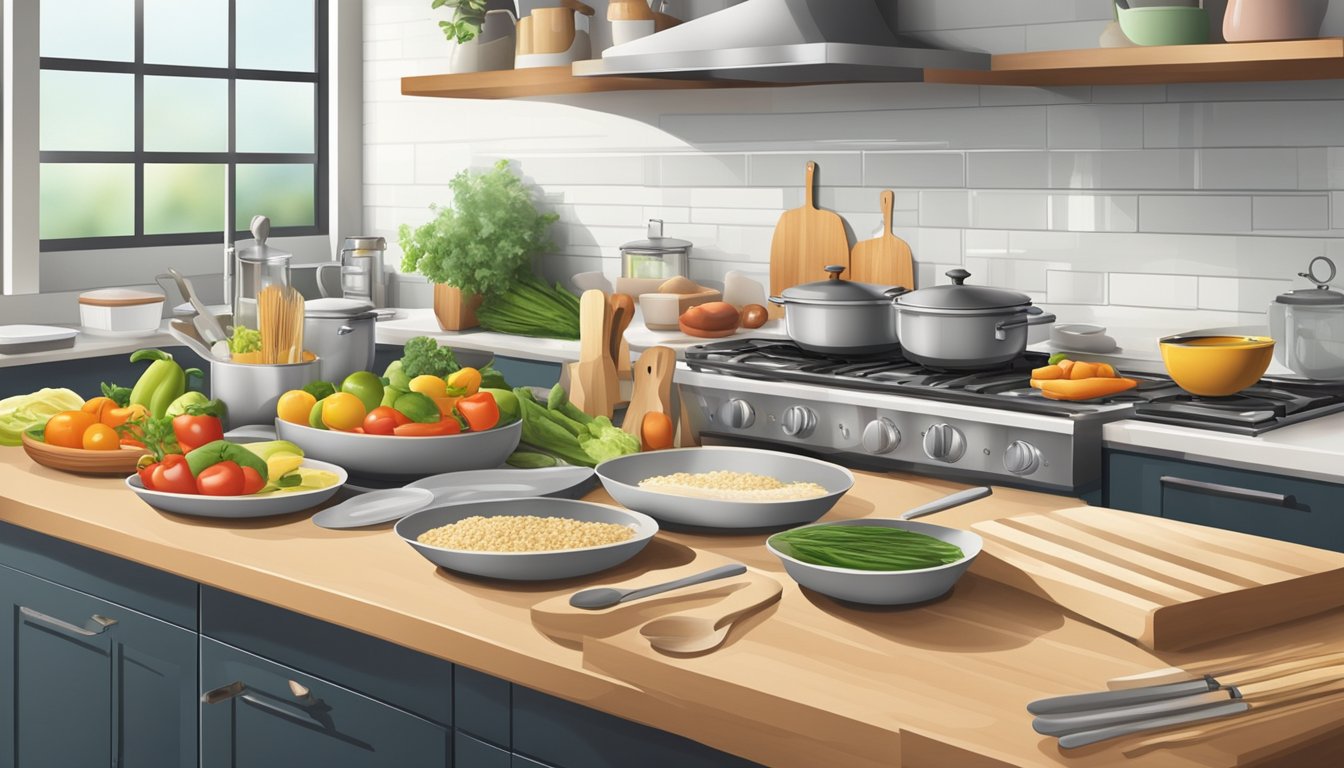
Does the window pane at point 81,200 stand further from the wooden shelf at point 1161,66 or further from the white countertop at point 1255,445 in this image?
the white countertop at point 1255,445

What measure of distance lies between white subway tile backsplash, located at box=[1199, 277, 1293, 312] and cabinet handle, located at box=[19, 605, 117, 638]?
2.62 m

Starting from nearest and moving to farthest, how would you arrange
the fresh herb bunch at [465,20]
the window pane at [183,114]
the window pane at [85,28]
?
1. the fresh herb bunch at [465,20]
2. the window pane at [85,28]
3. the window pane at [183,114]

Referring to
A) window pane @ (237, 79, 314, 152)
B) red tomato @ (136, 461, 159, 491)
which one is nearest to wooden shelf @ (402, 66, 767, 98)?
red tomato @ (136, 461, 159, 491)

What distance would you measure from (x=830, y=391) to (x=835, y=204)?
3.59 ft

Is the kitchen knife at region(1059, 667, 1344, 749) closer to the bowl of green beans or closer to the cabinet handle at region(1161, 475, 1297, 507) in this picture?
the bowl of green beans

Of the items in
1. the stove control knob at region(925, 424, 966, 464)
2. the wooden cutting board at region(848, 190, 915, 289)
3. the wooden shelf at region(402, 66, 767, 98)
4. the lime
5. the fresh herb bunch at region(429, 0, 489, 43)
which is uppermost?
the fresh herb bunch at region(429, 0, 489, 43)

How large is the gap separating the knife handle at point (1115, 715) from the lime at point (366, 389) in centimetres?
138

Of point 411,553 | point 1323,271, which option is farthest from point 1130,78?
point 411,553

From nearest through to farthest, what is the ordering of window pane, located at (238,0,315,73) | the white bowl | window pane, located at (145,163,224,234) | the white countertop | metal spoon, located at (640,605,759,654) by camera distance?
metal spoon, located at (640,605,759,654) → the white bowl → the white countertop → window pane, located at (238,0,315,73) → window pane, located at (145,163,224,234)

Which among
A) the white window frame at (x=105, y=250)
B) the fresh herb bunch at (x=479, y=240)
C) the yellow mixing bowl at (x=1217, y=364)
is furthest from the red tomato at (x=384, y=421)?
the white window frame at (x=105, y=250)

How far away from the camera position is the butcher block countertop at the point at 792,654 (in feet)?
3.89

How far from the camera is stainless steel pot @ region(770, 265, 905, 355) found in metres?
3.36

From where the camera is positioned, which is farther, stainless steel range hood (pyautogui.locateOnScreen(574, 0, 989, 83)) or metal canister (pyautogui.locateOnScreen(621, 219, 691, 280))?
metal canister (pyautogui.locateOnScreen(621, 219, 691, 280))

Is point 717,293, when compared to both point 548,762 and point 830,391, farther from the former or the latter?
point 548,762
